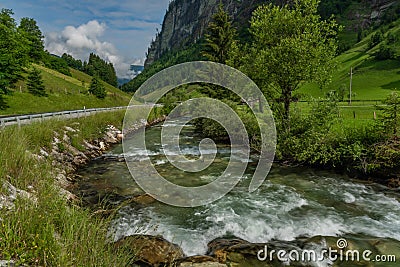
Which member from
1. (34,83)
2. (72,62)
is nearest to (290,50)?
(34,83)

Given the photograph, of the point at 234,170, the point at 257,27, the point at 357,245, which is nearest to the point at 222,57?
the point at 257,27

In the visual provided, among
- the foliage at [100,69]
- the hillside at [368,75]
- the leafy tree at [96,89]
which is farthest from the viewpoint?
the foliage at [100,69]

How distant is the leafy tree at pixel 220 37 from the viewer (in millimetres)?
33406

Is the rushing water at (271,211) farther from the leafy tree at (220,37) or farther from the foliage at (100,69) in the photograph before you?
the foliage at (100,69)

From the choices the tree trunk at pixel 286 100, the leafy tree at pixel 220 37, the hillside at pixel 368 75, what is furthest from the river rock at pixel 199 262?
the hillside at pixel 368 75

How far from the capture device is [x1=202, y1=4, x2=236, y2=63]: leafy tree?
33.4 meters

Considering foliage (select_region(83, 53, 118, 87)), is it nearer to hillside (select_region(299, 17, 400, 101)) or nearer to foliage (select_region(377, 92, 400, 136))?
hillside (select_region(299, 17, 400, 101))

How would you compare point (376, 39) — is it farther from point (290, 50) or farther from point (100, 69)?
point (100, 69)

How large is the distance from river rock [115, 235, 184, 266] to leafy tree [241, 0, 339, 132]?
1113 centimetres

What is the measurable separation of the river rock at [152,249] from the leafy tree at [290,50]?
438 inches

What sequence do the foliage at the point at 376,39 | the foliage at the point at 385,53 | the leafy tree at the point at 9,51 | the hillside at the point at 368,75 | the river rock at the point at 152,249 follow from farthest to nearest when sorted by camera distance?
the foliage at the point at 376,39, the foliage at the point at 385,53, the hillside at the point at 368,75, the leafy tree at the point at 9,51, the river rock at the point at 152,249

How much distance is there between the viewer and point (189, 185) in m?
12.1

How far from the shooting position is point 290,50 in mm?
14969

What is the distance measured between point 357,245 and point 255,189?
192 inches
